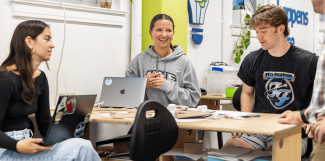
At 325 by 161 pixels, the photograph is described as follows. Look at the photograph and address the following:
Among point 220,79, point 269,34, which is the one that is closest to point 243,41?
point 220,79

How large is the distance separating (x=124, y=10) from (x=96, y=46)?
457mm

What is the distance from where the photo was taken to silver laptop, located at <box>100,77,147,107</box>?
2523 millimetres

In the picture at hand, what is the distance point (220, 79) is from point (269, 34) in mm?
1676

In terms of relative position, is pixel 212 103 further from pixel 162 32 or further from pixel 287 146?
pixel 287 146

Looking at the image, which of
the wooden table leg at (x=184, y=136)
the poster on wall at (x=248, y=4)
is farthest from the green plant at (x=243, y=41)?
the wooden table leg at (x=184, y=136)

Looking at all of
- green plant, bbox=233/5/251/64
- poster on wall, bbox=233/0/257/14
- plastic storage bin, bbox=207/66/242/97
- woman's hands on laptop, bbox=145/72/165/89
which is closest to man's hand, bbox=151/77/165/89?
woman's hands on laptop, bbox=145/72/165/89

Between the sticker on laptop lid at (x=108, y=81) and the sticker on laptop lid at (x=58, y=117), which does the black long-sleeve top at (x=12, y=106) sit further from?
the sticker on laptop lid at (x=108, y=81)

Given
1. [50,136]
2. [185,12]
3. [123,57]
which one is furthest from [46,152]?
[185,12]

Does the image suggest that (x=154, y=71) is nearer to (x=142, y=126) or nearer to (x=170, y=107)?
(x=170, y=107)

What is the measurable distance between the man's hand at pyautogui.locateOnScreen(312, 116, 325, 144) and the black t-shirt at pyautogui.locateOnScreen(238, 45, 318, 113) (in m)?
0.92

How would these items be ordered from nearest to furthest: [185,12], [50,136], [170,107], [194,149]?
[50,136] → [194,149] → [170,107] → [185,12]

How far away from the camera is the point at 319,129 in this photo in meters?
1.27

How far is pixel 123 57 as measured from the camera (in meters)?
3.25

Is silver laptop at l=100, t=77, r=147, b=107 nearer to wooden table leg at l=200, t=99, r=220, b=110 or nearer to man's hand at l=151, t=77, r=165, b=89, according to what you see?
man's hand at l=151, t=77, r=165, b=89
